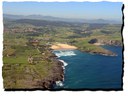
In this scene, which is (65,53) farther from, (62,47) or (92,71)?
(92,71)

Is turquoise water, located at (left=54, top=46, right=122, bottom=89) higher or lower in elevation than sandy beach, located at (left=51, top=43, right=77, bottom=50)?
lower

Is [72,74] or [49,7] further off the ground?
[49,7]

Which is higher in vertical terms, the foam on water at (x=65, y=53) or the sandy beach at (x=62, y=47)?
the sandy beach at (x=62, y=47)

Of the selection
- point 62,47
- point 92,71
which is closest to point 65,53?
point 62,47

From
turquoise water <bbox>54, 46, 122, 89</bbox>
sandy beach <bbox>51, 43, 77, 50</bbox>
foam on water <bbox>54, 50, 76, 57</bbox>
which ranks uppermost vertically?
sandy beach <bbox>51, 43, 77, 50</bbox>

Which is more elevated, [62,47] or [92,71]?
[62,47]

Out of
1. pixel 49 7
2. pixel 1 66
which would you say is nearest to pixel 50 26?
pixel 49 7

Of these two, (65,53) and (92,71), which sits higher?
(65,53)
